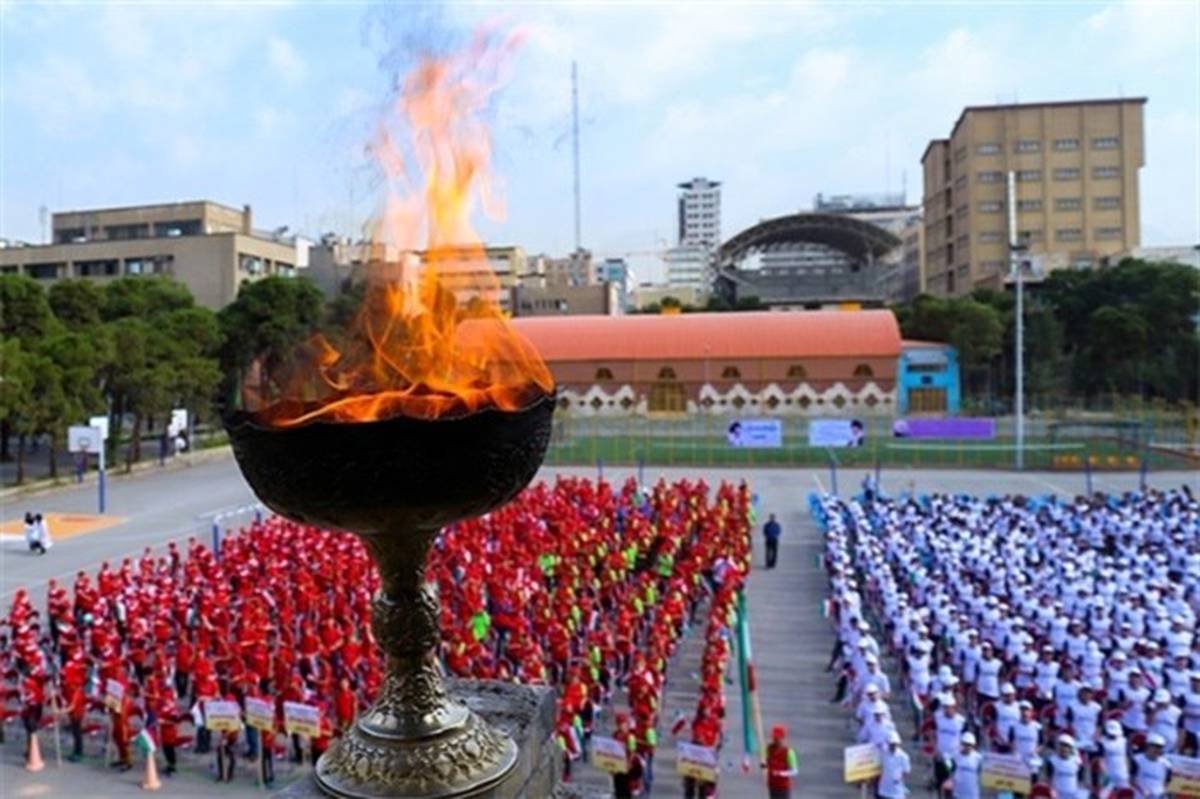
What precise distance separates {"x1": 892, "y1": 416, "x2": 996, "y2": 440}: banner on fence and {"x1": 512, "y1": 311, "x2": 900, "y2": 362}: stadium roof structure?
12.8 meters

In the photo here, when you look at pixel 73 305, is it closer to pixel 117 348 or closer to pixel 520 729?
pixel 117 348

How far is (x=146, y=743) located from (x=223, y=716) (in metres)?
0.84

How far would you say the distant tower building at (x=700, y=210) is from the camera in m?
170

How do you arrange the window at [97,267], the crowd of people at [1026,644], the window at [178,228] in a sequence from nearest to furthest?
1. the crowd of people at [1026,644]
2. the window at [97,267]
3. the window at [178,228]

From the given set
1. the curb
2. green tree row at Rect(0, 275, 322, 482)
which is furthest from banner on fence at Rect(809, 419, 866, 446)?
the curb

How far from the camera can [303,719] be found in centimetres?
841

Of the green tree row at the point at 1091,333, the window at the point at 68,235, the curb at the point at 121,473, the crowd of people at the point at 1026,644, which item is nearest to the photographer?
the crowd of people at the point at 1026,644

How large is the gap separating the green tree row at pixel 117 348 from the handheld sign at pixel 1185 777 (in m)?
18.1

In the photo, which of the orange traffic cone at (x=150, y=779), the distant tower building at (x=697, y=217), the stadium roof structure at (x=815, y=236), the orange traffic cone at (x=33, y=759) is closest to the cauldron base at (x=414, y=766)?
the orange traffic cone at (x=150, y=779)

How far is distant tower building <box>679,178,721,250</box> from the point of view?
169750 mm

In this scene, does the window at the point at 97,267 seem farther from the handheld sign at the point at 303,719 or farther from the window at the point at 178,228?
the handheld sign at the point at 303,719

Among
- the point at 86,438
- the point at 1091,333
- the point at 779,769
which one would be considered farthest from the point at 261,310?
the point at 1091,333

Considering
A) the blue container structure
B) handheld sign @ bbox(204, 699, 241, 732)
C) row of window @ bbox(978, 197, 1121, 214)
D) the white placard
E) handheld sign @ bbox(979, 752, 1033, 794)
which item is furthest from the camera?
row of window @ bbox(978, 197, 1121, 214)

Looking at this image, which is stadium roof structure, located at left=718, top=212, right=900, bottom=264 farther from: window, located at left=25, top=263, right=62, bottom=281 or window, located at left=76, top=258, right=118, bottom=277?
window, located at left=25, top=263, right=62, bottom=281
